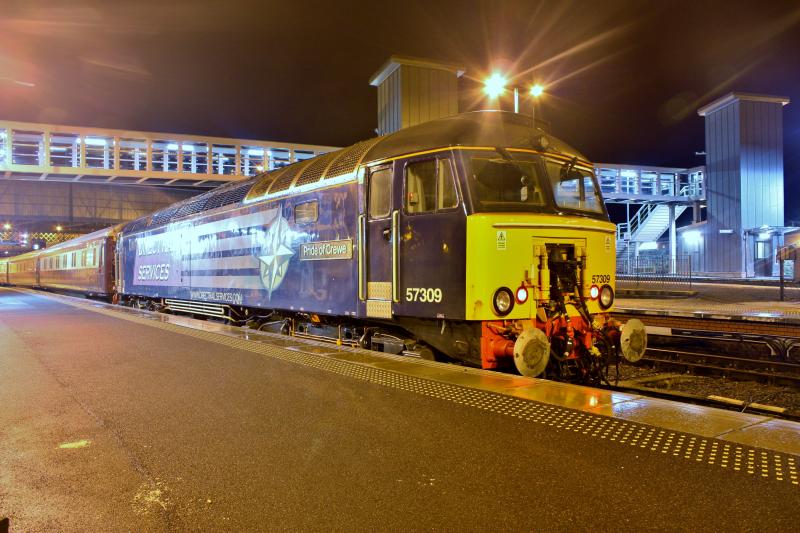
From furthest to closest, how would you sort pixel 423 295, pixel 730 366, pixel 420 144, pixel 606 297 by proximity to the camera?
1. pixel 730 366
2. pixel 606 297
3. pixel 420 144
4. pixel 423 295

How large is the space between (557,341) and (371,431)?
3240 mm

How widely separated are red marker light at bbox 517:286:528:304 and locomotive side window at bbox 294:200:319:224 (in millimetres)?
3633

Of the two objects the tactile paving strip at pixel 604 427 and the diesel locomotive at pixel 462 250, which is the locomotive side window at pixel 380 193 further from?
the tactile paving strip at pixel 604 427

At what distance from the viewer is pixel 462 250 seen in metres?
6.62

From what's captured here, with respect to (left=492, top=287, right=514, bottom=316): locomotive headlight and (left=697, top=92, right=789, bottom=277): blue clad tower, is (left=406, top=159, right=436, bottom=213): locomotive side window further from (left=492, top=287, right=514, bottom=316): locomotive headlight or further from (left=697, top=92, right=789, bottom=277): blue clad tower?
(left=697, top=92, right=789, bottom=277): blue clad tower

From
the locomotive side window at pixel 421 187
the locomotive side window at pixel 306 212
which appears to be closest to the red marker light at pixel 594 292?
the locomotive side window at pixel 421 187

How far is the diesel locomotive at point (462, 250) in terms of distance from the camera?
6.62m

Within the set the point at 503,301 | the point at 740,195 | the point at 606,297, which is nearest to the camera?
the point at 503,301

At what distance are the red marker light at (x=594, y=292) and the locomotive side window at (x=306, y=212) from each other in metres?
4.23

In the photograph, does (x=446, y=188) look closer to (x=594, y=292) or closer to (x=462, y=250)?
(x=462, y=250)

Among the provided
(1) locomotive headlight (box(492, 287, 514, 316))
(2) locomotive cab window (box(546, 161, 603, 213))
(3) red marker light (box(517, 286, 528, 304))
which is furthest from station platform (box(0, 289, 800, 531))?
(2) locomotive cab window (box(546, 161, 603, 213))

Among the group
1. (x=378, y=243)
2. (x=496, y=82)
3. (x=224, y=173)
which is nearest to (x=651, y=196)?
(x=224, y=173)

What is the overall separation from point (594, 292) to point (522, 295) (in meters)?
1.36

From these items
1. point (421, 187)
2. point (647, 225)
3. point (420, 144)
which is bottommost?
point (421, 187)
